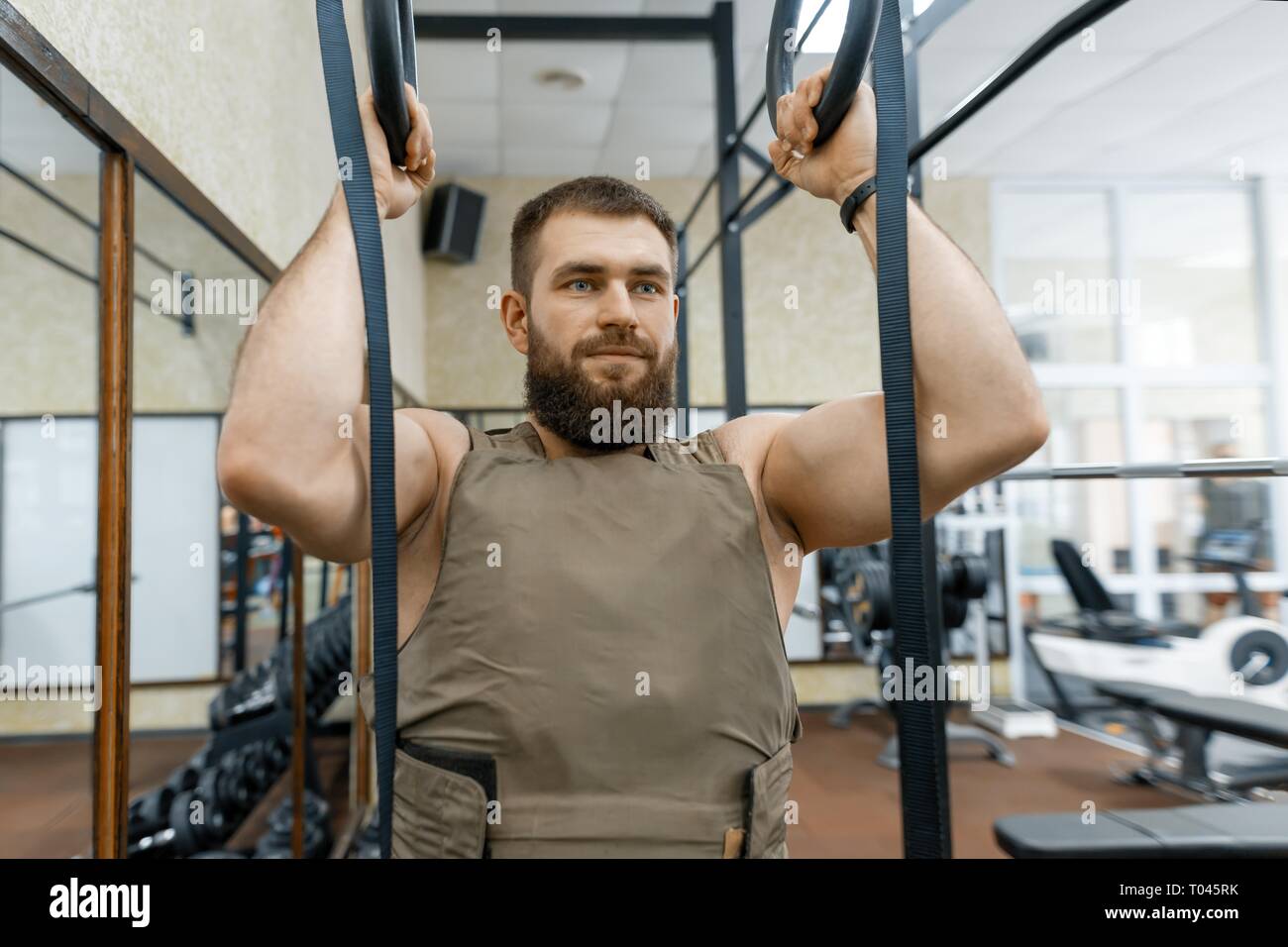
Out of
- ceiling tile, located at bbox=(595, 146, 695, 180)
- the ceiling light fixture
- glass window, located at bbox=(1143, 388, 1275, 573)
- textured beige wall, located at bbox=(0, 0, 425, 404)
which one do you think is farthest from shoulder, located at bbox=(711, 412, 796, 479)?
glass window, located at bbox=(1143, 388, 1275, 573)

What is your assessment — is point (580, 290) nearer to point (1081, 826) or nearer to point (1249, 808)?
point (1081, 826)

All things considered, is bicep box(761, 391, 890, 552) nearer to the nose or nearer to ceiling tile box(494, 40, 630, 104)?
the nose

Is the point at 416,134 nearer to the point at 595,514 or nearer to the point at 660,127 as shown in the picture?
the point at 595,514

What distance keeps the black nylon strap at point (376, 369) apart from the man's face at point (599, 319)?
235 millimetres

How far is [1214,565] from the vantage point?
5109 mm

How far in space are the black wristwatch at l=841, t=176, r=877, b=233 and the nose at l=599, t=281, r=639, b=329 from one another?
9.3 inches

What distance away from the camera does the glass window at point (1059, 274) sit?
A: 5.22 meters

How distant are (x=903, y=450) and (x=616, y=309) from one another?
34 centimetres

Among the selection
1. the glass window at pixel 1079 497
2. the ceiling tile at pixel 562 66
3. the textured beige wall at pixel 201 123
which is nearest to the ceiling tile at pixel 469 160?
the ceiling tile at pixel 562 66

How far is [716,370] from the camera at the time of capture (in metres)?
5.25

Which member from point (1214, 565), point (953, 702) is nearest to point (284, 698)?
point (953, 702)

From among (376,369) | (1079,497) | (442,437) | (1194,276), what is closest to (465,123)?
(442,437)

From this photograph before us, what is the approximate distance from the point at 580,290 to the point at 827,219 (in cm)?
470
